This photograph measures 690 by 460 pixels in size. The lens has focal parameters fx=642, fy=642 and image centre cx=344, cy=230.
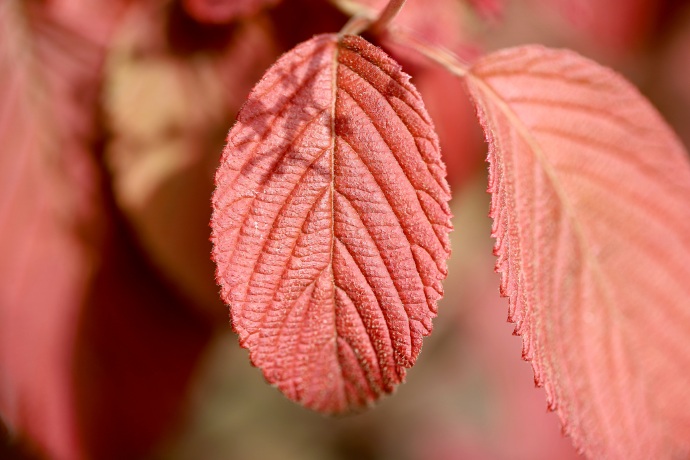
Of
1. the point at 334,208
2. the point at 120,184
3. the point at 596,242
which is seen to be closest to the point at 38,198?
the point at 120,184

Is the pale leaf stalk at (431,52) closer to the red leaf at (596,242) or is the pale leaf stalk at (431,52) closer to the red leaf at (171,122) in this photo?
the red leaf at (596,242)

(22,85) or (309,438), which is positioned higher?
(22,85)

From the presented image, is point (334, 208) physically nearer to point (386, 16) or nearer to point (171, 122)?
point (386, 16)

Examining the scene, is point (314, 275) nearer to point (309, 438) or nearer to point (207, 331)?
point (207, 331)

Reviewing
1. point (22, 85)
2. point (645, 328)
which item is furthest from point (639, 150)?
point (22, 85)

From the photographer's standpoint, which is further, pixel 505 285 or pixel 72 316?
pixel 72 316

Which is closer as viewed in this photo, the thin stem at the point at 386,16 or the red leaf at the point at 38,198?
the thin stem at the point at 386,16

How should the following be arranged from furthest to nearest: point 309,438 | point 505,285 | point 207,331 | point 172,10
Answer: point 309,438 < point 207,331 < point 172,10 < point 505,285

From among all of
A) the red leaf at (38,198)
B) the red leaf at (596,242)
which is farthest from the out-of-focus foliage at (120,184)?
the red leaf at (596,242)
